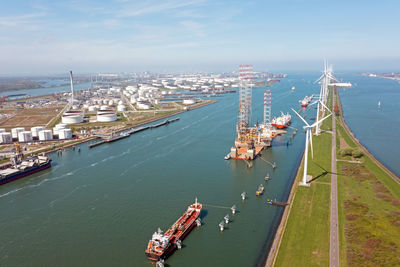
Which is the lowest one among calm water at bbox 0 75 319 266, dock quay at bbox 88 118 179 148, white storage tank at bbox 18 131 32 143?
calm water at bbox 0 75 319 266

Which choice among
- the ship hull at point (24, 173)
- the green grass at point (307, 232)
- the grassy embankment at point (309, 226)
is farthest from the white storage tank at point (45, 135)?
the green grass at point (307, 232)

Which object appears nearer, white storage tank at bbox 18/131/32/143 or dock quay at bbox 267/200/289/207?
dock quay at bbox 267/200/289/207

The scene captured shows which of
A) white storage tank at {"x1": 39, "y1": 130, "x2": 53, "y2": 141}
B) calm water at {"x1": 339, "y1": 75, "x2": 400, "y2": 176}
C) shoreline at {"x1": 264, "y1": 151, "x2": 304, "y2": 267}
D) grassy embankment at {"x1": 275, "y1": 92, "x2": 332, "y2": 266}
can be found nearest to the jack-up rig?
grassy embankment at {"x1": 275, "y1": 92, "x2": 332, "y2": 266}

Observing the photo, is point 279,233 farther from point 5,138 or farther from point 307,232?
point 5,138

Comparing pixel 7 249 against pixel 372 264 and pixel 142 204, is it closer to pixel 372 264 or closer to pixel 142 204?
pixel 142 204

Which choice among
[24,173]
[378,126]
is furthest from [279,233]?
[378,126]

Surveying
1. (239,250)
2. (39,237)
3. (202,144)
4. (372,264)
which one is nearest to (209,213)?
(239,250)

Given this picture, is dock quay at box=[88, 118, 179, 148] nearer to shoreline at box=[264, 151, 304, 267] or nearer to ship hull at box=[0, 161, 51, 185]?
ship hull at box=[0, 161, 51, 185]
